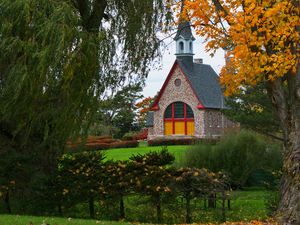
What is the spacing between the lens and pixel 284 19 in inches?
389

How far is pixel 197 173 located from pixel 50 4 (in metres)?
4.84

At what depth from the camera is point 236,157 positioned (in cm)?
1977

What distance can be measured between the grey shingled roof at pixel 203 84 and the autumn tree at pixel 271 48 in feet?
133

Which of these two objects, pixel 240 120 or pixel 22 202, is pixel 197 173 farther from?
pixel 240 120

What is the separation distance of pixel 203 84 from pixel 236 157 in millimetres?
34598

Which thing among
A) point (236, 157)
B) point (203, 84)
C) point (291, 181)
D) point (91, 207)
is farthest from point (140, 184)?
point (203, 84)

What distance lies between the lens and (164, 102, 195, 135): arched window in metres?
52.6

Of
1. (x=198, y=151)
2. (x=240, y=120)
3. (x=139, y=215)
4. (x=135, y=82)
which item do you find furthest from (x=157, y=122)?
(x=139, y=215)

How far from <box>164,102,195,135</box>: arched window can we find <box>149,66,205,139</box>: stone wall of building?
16.0 inches

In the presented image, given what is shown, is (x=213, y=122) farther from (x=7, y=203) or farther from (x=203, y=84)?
(x=7, y=203)

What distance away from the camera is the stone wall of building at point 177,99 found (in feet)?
170

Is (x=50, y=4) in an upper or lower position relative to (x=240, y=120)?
upper

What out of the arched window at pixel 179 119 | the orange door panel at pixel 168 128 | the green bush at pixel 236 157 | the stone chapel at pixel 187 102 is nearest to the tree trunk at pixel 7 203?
the green bush at pixel 236 157

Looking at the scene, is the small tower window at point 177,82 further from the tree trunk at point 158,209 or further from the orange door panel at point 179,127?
the tree trunk at point 158,209
